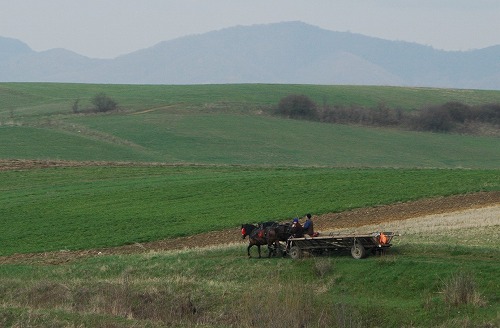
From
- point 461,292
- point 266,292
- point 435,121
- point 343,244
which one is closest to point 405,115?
point 435,121

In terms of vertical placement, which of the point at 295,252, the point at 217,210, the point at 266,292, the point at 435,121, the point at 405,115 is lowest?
the point at 217,210

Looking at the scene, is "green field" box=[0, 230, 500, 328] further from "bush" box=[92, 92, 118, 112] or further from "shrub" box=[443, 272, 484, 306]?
"bush" box=[92, 92, 118, 112]

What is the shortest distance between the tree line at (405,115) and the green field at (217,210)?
426 cm

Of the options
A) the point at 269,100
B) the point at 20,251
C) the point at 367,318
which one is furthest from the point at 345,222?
the point at 269,100

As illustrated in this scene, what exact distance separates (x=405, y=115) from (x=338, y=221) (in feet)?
199

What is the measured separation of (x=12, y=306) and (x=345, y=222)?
757 inches

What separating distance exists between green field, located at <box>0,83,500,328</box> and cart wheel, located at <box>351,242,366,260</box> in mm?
476

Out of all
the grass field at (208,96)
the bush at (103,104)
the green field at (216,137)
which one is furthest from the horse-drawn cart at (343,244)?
the bush at (103,104)

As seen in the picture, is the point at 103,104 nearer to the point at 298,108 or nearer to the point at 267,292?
the point at 298,108

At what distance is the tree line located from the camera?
9375cm

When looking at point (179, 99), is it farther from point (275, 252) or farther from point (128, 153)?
point (275, 252)

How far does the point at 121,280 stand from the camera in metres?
26.2

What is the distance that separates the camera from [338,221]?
3834 centimetres

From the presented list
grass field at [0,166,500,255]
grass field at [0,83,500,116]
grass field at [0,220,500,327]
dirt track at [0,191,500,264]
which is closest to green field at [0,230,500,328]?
grass field at [0,220,500,327]
